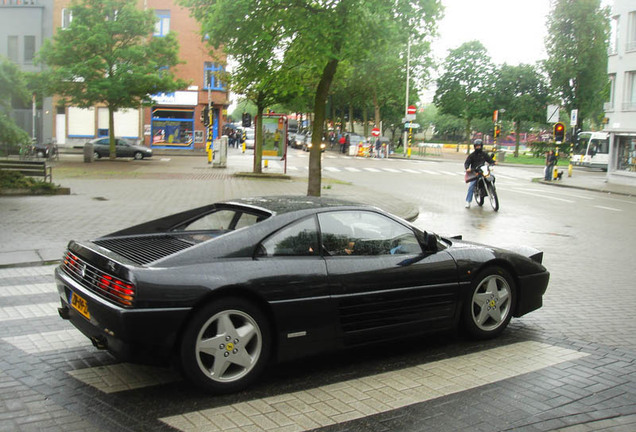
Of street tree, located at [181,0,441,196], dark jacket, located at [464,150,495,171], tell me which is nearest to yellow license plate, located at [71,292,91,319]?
street tree, located at [181,0,441,196]

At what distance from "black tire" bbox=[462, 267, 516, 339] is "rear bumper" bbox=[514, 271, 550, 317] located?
0.24 ft

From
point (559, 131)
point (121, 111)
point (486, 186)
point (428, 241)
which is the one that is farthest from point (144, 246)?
point (121, 111)

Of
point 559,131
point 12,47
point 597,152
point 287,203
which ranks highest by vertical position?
point 12,47

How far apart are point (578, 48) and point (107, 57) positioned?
4310 centimetres

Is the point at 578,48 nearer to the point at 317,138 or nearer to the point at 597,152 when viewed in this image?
the point at 597,152

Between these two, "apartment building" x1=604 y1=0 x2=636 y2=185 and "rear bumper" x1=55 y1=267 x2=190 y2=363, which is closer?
"rear bumper" x1=55 y1=267 x2=190 y2=363

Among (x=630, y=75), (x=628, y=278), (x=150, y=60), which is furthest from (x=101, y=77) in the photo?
(x=628, y=278)

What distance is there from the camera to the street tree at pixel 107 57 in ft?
113

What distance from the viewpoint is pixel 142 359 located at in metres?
4.11

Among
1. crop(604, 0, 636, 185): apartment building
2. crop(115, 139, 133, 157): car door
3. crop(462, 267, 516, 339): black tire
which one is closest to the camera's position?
crop(462, 267, 516, 339): black tire

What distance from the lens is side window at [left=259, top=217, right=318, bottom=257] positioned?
465 cm

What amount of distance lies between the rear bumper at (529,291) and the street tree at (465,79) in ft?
223

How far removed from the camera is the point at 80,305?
14.9ft

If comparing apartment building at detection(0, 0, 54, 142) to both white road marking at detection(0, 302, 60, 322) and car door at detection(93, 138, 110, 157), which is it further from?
white road marking at detection(0, 302, 60, 322)
